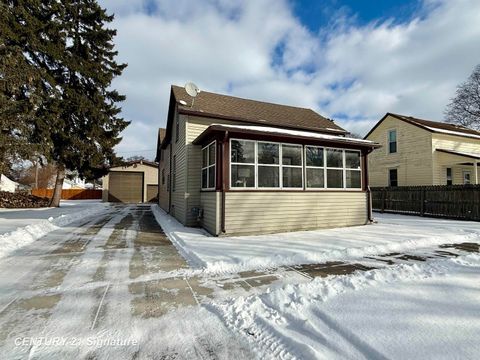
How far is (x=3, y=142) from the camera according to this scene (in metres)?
10.9

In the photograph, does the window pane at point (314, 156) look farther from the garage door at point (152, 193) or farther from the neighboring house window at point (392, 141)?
the garage door at point (152, 193)

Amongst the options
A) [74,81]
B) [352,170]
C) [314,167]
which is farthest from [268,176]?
[74,81]

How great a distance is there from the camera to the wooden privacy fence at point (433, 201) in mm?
11297

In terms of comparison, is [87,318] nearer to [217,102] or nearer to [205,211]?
[205,211]

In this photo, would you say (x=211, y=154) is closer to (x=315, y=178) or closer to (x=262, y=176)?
(x=262, y=176)

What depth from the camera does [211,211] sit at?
27.8 feet

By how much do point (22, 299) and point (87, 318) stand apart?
1309 millimetres

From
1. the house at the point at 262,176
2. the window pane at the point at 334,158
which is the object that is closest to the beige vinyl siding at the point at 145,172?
the house at the point at 262,176

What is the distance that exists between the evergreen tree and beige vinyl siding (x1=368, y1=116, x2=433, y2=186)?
2026 cm

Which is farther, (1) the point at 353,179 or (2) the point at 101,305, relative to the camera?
(1) the point at 353,179

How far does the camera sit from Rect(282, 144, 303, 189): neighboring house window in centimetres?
905

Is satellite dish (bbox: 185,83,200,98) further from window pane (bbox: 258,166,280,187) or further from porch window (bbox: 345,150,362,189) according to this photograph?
porch window (bbox: 345,150,362,189)

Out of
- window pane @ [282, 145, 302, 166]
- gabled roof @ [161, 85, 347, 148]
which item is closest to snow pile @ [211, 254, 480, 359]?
window pane @ [282, 145, 302, 166]

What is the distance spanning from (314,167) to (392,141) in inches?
542
